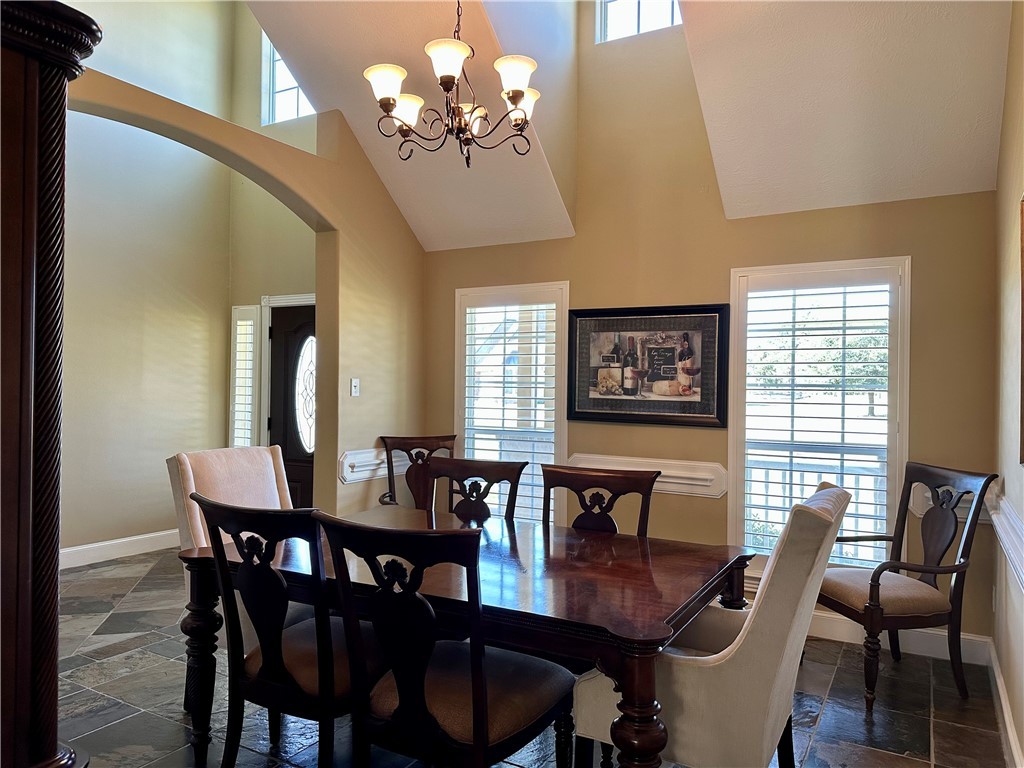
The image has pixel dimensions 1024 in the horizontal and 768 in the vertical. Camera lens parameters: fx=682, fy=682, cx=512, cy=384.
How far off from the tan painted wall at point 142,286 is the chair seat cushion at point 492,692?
13.1ft

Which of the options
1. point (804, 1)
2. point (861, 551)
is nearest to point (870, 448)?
Result: point (861, 551)

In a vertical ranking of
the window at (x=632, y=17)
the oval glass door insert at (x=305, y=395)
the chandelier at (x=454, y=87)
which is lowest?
the oval glass door insert at (x=305, y=395)

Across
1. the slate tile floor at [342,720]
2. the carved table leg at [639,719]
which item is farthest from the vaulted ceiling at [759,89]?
the carved table leg at [639,719]

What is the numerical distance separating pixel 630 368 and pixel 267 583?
8.95ft

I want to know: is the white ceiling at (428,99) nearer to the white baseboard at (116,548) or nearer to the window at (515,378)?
the window at (515,378)

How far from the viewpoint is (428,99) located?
13.1 ft

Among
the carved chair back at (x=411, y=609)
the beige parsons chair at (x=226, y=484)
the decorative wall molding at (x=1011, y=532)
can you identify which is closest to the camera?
the carved chair back at (x=411, y=609)

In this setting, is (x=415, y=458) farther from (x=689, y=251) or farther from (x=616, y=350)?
(x=689, y=251)

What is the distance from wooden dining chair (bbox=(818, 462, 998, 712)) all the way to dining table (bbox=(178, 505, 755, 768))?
0.83 meters

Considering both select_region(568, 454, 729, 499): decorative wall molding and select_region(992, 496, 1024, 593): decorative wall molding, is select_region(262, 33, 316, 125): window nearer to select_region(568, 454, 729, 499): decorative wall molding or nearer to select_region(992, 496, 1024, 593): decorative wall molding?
select_region(568, 454, 729, 499): decorative wall molding

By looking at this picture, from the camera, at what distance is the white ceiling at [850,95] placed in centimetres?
294

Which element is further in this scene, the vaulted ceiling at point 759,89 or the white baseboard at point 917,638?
the white baseboard at point 917,638

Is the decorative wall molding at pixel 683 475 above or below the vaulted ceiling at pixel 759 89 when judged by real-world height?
below

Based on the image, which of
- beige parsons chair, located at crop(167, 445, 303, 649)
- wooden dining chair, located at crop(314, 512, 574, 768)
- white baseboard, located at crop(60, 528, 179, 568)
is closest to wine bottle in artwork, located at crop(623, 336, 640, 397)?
beige parsons chair, located at crop(167, 445, 303, 649)
